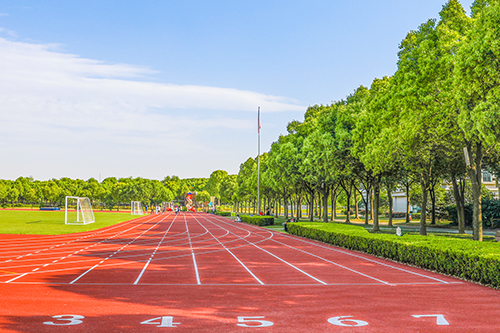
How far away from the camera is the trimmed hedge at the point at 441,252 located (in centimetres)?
1390

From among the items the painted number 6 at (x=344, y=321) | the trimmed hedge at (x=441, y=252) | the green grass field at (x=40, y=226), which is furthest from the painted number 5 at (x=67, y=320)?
the green grass field at (x=40, y=226)

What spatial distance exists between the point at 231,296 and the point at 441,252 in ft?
29.1

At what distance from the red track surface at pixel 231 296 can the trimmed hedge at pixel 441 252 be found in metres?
0.62

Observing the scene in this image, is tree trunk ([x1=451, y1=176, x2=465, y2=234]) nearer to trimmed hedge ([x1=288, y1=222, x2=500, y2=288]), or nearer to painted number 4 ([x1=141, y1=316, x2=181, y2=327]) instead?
trimmed hedge ([x1=288, y1=222, x2=500, y2=288])

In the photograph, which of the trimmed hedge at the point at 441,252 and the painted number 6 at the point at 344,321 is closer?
the painted number 6 at the point at 344,321

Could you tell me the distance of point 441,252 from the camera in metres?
16.3

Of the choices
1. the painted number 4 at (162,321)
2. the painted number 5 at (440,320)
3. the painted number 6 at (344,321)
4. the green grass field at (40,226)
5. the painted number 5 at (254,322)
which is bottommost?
Answer: the green grass field at (40,226)

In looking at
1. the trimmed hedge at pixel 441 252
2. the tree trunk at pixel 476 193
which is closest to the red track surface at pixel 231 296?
the trimmed hedge at pixel 441 252

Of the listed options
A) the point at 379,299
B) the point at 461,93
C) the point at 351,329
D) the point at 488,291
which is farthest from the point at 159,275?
the point at 461,93

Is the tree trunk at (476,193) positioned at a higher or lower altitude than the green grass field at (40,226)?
higher

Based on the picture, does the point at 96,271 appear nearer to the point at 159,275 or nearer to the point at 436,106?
the point at 159,275

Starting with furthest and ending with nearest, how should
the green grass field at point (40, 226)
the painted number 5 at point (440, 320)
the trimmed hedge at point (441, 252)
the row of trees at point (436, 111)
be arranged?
1. the green grass field at point (40, 226)
2. the row of trees at point (436, 111)
3. the trimmed hedge at point (441, 252)
4. the painted number 5 at point (440, 320)

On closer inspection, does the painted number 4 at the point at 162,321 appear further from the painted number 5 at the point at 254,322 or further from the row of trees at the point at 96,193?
the row of trees at the point at 96,193

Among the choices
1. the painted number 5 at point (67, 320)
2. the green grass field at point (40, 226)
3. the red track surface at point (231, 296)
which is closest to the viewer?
the painted number 5 at point (67, 320)
